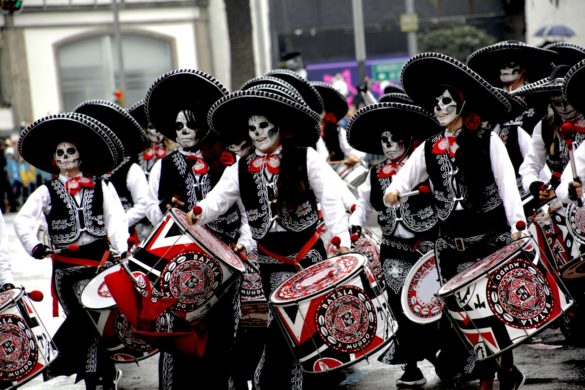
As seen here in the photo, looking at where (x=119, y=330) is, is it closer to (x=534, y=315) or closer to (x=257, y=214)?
(x=257, y=214)

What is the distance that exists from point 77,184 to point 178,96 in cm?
103

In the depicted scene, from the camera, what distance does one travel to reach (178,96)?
7902mm

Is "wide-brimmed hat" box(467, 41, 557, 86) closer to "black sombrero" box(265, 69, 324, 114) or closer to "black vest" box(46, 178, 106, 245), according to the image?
"black sombrero" box(265, 69, 324, 114)

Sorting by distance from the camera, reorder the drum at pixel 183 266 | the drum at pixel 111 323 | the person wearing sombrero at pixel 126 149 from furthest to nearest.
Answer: the person wearing sombrero at pixel 126 149, the drum at pixel 111 323, the drum at pixel 183 266

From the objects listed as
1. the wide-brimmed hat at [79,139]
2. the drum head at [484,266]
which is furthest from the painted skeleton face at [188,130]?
the drum head at [484,266]

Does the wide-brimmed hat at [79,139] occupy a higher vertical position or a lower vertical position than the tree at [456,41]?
higher

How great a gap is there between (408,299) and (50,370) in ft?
8.29

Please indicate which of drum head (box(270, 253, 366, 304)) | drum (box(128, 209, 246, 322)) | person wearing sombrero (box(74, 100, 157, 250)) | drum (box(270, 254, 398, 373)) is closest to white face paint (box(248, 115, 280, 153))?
drum (box(128, 209, 246, 322))

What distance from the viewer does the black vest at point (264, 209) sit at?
255 inches

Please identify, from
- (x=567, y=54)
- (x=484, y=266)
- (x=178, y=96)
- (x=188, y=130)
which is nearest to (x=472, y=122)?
(x=484, y=266)

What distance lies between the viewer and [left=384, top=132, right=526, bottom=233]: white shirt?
6.10 meters

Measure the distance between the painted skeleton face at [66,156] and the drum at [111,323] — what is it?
929 mm

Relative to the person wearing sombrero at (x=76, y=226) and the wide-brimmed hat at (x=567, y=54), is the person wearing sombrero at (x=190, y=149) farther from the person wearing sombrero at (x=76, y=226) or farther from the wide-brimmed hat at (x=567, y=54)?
the wide-brimmed hat at (x=567, y=54)

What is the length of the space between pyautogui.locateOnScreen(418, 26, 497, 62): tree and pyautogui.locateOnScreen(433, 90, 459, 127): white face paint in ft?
89.5
